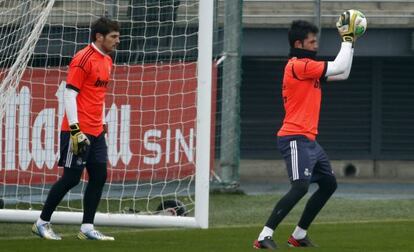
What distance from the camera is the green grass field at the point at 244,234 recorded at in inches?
396

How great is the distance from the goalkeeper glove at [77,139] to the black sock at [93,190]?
371 mm

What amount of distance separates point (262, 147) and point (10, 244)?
14361 mm

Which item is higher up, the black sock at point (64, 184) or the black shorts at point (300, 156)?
the black shorts at point (300, 156)

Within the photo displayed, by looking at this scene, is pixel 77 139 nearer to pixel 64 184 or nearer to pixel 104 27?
pixel 64 184

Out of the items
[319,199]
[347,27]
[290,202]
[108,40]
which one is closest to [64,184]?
[108,40]

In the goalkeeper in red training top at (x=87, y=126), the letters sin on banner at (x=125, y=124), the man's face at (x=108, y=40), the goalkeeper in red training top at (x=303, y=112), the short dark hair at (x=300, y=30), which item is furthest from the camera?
the letters sin on banner at (x=125, y=124)

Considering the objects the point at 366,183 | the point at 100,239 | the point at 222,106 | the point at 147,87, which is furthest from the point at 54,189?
the point at 366,183

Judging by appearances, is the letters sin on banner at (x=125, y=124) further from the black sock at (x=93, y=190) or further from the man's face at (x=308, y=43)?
the man's face at (x=308, y=43)

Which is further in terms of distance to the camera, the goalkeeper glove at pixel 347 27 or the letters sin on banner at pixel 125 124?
the letters sin on banner at pixel 125 124

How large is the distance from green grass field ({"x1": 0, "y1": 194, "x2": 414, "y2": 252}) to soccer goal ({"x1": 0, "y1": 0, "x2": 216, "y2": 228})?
2.43 feet

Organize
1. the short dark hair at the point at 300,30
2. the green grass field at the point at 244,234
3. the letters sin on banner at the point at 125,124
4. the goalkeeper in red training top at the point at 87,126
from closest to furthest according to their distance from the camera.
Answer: the short dark hair at the point at 300,30, the green grass field at the point at 244,234, the goalkeeper in red training top at the point at 87,126, the letters sin on banner at the point at 125,124

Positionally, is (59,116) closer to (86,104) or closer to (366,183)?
(86,104)

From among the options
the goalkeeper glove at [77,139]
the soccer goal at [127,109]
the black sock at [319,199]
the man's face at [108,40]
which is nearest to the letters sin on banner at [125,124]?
the soccer goal at [127,109]

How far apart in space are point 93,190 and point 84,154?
0.42m
